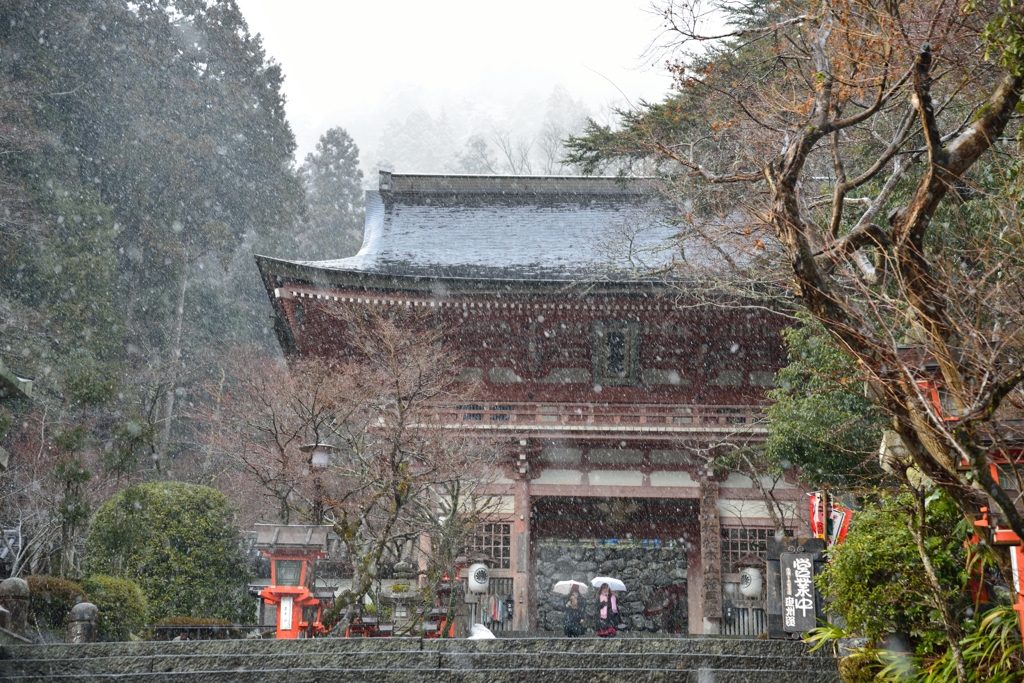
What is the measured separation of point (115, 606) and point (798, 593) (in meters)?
8.20

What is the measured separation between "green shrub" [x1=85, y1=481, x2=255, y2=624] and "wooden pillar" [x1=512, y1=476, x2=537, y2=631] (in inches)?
172

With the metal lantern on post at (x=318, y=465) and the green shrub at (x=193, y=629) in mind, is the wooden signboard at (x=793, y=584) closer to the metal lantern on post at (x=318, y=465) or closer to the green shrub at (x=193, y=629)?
the metal lantern on post at (x=318, y=465)

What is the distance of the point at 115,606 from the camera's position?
10.8 m

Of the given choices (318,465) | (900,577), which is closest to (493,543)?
(318,465)

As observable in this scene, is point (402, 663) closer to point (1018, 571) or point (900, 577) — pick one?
point (900, 577)

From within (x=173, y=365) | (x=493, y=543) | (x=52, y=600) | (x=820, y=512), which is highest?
(x=173, y=365)

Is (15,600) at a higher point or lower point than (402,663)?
higher

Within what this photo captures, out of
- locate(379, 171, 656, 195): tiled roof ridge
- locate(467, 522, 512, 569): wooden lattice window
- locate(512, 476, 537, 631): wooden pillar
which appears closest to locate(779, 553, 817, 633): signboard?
locate(512, 476, 537, 631): wooden pillar

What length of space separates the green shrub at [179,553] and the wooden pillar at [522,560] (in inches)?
172

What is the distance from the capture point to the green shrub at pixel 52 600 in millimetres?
10188

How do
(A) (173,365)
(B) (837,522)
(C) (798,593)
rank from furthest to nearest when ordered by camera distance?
(A) (173,365) → (B) (837,522) → (C) (798,593)

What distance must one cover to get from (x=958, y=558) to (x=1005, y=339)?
7.59 ft

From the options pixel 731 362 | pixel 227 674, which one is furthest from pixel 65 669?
pixel 731 362

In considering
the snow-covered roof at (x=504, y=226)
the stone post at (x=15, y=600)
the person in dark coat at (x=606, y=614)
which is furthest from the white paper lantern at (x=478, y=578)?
the stone post at (x=15, y=600)
